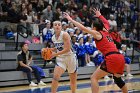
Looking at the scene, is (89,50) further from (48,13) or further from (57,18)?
(48,13)

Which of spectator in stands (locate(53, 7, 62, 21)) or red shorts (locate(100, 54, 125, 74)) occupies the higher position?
spectator in stands (locate(53, 7, 62, 21))

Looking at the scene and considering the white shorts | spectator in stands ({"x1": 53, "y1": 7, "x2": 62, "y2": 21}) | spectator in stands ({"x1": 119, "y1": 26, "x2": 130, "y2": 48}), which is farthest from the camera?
spectator in stands ({"x1": 119, "y1": 26, "x2": 130, "y2": 48})

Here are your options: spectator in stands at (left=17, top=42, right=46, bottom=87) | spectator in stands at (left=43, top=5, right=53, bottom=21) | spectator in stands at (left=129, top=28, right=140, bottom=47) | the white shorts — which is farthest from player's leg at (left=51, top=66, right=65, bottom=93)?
spectator in stands at (left=129, top=28, right=140, bottom=47)

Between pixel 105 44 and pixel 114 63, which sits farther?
pixel 105 44

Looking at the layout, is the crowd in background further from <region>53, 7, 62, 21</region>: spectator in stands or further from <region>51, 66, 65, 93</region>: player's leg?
<region>51, 66, 65, 93</region>: player's leg

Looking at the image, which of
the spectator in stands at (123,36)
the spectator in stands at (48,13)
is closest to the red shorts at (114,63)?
the spectator in stands at (48,13)

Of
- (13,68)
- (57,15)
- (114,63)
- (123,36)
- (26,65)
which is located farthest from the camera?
(123,36)

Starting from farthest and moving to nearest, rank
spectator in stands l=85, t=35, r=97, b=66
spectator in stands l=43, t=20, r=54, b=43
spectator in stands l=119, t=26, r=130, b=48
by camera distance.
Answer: spectator in stands l=119, t=26, r=130, b=48, spectator in stands l=85, t=35, r=97, b=66, spectator in stands l=43, t=20, r=54, b=43

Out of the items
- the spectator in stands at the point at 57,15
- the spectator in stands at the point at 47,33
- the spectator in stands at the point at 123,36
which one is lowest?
the spectator in stands at the point at 123,36

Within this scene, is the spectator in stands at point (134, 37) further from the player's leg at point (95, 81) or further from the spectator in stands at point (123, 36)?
the player's leg at point (95, 81)

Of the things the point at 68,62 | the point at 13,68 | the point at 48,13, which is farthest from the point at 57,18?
the point at 68,62

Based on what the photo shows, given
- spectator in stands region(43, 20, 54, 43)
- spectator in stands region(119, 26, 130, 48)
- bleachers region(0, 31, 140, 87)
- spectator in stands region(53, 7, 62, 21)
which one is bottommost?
bleachers region(0, 31, 140, 87)

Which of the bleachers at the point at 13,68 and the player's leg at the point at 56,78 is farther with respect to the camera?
the bleachers at the point at 13,68

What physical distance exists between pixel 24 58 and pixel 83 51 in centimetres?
372
